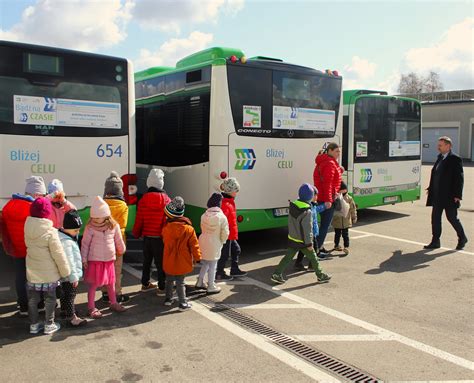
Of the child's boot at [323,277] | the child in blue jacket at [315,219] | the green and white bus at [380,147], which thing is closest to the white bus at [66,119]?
the child in blue jacket at [315,219]

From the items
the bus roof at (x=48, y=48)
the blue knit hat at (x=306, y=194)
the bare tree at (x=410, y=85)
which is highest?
the bare tree at (x=410, y=85)

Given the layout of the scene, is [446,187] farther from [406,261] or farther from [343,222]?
[343,222]

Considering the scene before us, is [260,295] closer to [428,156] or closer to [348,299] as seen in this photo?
[348,299]

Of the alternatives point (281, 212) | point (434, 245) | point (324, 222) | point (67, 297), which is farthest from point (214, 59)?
point (434, 245)

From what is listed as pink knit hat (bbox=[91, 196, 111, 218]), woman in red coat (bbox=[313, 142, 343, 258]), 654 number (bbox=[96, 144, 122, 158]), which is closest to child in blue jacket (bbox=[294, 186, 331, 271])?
woman in red coat (bbox=[313, 142, 343, 258])

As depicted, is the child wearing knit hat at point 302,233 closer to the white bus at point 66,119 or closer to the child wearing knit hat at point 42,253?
the white bus at point 66,119

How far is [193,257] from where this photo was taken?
545 centimetres

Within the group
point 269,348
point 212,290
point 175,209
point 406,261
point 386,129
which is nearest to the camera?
point 269,348

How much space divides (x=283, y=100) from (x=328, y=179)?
1622mm

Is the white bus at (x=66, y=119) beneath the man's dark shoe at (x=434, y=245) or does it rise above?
above

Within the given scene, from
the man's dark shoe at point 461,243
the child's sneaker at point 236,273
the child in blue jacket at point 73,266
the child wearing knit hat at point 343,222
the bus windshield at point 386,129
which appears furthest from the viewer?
the bus windshield at point 386,129

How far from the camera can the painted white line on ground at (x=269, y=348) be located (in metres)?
3.90

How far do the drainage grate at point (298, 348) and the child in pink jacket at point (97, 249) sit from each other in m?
1.30

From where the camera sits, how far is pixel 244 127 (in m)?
7.61
